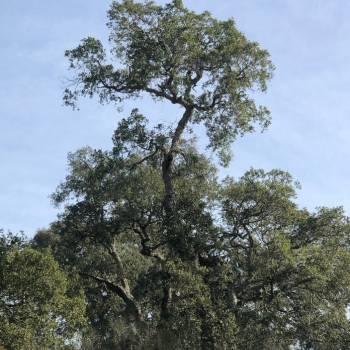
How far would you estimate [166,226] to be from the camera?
26641mm

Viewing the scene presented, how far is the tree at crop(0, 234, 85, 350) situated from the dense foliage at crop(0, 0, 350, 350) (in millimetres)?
44

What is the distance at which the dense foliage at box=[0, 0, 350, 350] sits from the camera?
75.8ft

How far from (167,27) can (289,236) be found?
10.5 metres

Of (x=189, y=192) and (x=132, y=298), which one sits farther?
(x=132, y=298)

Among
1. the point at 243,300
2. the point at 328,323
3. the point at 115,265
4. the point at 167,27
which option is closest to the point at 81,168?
the point at 115,265

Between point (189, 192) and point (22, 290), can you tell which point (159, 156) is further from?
point (22, 290)

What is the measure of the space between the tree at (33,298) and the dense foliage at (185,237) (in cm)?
4

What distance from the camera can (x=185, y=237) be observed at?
2531cm

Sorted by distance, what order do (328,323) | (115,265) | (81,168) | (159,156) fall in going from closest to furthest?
1. (328,323)
2. (159,156)
3. (115,265)
4. (81,168)

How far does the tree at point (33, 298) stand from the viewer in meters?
22.0

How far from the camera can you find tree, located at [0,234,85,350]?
72.1ft

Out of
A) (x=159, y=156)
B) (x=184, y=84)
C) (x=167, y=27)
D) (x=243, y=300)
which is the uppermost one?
(x=167, y=27)

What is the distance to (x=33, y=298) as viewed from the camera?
22250 mm

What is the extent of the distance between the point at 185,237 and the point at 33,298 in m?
6.73
